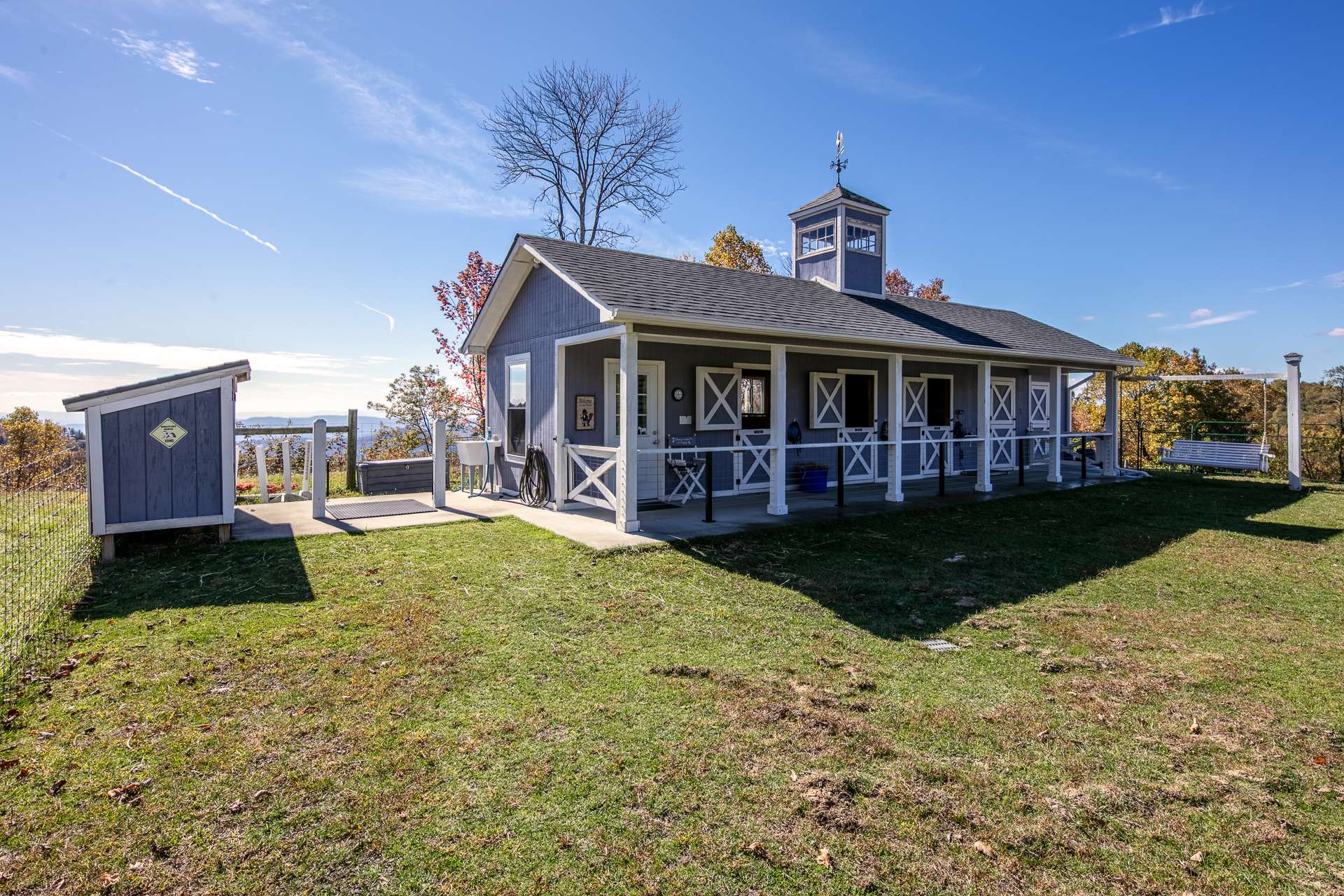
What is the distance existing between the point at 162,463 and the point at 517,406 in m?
4.91

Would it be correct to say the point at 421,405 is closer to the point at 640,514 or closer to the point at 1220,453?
the point at 640,514

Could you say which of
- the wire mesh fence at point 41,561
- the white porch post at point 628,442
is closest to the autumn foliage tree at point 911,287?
the white porch post at point 628,442

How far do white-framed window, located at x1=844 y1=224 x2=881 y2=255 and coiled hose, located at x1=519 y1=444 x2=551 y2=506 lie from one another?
7692mm

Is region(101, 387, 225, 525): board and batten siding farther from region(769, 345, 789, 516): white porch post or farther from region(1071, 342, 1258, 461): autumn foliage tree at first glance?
region(1071, 342, 1258, 461): autumn foliage tree

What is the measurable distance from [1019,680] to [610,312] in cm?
517

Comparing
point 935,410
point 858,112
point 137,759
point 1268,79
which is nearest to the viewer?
point 137,759

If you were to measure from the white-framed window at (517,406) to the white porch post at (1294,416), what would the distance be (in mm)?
13838

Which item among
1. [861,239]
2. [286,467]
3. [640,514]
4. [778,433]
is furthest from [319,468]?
[861,239]

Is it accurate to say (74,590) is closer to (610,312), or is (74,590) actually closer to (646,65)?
(610,312)

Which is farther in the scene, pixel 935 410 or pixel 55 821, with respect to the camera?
pixel 935 410

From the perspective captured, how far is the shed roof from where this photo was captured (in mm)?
5910

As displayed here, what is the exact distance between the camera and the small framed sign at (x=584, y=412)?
919 cm

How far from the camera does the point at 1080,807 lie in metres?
2.47

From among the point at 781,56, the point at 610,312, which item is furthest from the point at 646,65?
the point at 610,312
